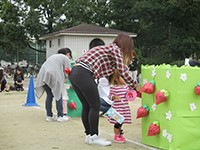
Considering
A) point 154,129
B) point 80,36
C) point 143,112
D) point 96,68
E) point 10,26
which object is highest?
point 10,26

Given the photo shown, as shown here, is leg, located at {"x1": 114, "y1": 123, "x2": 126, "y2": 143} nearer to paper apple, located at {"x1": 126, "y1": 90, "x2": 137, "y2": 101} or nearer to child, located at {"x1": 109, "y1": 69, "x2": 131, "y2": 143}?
child, located at {"x1": 109, "y1": 69, "x2": 131, "y2": 143}

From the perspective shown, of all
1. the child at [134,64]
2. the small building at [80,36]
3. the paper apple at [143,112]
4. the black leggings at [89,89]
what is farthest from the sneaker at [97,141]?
the small building at [80,36]

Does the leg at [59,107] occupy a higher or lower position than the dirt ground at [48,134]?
higher

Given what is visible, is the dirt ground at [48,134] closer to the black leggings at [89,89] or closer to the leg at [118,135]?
the leg at [118,135]

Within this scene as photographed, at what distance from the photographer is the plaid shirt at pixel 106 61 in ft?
17.7

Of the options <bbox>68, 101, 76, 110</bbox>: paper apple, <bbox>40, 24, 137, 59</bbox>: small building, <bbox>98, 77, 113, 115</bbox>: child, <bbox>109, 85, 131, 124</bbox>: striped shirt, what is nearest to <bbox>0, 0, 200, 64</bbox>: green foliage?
<bbox>40, 24, 137, 59</bbox>: small building

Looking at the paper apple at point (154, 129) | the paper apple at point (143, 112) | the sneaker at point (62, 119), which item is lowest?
the sneaker at point (62, 119)

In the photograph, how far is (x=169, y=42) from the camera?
36500 mm

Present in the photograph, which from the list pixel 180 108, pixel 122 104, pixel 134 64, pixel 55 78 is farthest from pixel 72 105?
pixel 180 108

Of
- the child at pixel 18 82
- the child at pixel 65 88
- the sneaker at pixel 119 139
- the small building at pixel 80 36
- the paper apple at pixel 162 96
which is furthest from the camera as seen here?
the small building at pixel 80 36

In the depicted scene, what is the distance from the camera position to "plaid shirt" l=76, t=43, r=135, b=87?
5.40m

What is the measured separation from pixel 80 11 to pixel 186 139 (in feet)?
119

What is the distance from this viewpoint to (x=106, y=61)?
546cm

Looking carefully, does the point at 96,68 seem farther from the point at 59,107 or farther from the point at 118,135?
the point at 59,107
